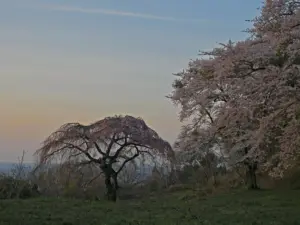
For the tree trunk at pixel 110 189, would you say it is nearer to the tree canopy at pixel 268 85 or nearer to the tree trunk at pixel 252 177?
the tree canopy at pixel 268 85

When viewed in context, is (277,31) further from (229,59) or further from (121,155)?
(121,155)

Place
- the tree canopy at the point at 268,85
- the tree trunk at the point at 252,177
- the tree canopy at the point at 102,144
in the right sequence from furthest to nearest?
the tree trunk at the point at 252,177 → the tree canopy at the point at 102,144 → the tree canopy at the point at 268,85

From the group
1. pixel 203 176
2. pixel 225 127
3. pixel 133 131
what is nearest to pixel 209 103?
pixel 225 127

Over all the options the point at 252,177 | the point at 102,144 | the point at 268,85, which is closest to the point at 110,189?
the point at 102,144

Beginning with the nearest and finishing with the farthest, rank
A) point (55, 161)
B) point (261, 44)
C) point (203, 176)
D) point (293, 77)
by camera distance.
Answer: point (293, 77) < point (261, 44) < point (55, 161) < point (203, 176)

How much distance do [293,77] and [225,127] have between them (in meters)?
8.53

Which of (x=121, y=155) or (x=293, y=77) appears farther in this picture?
(x=121, y=155)

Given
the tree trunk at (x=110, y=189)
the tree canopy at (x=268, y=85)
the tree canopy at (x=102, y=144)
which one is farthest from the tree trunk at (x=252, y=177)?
the tree trunk at (x=110, y=189)

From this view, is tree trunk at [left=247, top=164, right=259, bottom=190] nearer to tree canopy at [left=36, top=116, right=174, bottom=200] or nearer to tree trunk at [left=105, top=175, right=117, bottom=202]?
tree canopy at [left=36, top=116, right=174, bottom=200]

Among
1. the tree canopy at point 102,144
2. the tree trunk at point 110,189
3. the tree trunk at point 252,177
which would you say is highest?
the tree canopy at point 102,144

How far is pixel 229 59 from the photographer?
20.4 metres

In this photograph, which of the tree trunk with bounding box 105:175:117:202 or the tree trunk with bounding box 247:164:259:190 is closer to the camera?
the tree trunk with bounding box 105:175:117:202

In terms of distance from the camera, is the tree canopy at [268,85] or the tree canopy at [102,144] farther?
the tree canopy at [102,144]

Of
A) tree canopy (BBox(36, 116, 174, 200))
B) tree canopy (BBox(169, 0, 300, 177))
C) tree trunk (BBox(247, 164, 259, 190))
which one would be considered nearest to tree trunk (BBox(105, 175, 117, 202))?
tree canopy (BBox(36, 116, 174, 200))
